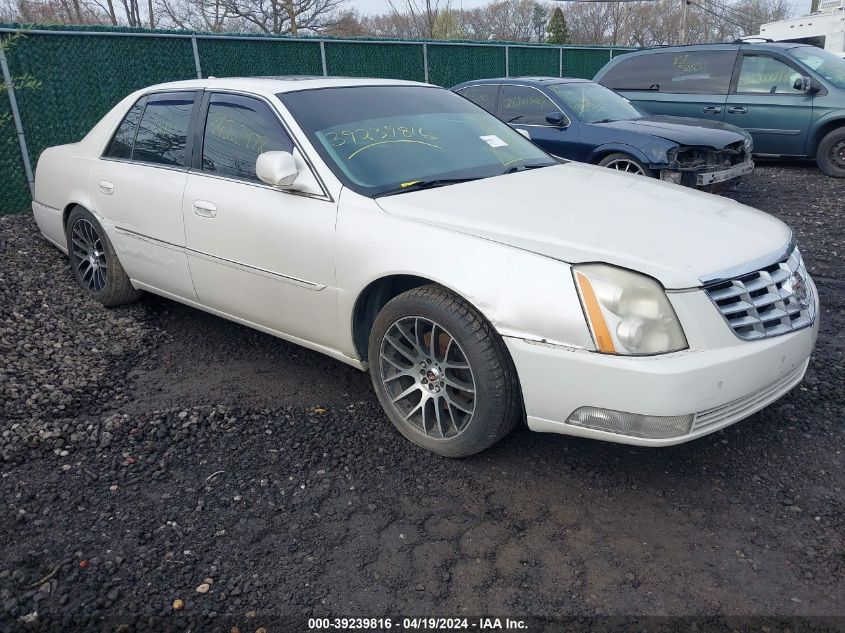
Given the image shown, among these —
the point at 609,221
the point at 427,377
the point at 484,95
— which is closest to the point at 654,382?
the point at 609,221

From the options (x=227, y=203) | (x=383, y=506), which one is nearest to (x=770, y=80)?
(x=227, y=203)

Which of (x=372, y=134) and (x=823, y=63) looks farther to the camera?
(x=823, y=63)

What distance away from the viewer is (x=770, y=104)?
402 inches

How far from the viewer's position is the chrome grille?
2854mm

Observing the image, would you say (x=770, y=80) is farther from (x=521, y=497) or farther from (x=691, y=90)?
(x=521, y=497)

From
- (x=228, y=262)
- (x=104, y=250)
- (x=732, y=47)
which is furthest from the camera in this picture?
(x=732, y=47)

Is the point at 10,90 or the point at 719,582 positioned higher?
the point at 10,90

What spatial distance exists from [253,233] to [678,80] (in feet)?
29.5

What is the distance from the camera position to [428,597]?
2508mm

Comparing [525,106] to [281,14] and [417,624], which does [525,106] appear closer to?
[417,624]

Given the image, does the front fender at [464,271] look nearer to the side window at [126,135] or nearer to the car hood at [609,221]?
the car hood at [609,221]

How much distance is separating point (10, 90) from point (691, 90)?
29.0ft

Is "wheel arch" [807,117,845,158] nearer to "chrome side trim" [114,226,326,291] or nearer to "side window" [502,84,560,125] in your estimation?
"side window" [502,84,560,125]

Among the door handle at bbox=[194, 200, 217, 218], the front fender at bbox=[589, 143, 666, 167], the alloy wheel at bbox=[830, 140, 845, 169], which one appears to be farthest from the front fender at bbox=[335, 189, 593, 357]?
the alloy wheel at bbox=[830, 140, 845, 169]
